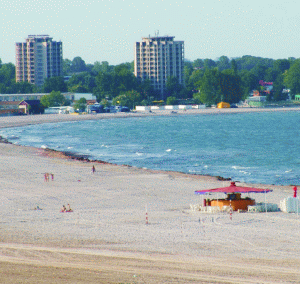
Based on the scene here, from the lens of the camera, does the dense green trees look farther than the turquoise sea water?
Yes

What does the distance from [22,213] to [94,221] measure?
4481mm

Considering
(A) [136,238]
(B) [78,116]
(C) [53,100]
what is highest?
(C) [53,100]

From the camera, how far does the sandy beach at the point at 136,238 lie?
762 inches

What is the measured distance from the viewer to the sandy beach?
63.5ft

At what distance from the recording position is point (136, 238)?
2442 cm

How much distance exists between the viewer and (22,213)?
101 feet

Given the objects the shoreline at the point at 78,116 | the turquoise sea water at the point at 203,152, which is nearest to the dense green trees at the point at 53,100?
the shoreline at the point at 78,116

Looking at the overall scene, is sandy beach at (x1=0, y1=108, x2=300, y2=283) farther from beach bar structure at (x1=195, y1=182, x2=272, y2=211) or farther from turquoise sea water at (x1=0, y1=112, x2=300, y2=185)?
turquoise sea water at (x1=0, y1=112, x2=300, y2=185)

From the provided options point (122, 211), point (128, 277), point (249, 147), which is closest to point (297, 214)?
point (122, 211)

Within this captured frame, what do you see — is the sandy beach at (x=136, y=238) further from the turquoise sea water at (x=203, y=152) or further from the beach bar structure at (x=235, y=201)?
the turquoise sea water at (x=203, y=152)

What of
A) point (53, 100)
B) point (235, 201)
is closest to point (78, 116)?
point (53, 100)

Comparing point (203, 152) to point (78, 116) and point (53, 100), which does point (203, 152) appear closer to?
point (78, 116)

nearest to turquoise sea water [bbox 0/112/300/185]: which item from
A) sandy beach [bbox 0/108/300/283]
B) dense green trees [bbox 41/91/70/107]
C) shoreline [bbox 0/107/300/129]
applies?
sandy beach [bbox 0/108/300/283]

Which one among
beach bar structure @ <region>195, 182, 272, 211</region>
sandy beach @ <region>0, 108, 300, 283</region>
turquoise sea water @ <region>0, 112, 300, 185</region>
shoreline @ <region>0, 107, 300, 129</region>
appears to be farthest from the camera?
shoreline @ <region>0, 107, 300, 129</region>
